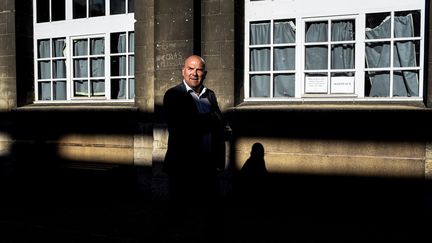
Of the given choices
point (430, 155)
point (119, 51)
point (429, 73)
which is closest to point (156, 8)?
point (119, 51)

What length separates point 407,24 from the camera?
6.02 m

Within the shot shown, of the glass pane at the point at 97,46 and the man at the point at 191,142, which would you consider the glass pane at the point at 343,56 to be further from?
the glass pane at the point at 97,46

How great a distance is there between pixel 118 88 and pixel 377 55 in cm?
448

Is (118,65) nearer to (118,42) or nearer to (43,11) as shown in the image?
(118,42)

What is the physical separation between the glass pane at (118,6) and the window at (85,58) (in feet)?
0.25

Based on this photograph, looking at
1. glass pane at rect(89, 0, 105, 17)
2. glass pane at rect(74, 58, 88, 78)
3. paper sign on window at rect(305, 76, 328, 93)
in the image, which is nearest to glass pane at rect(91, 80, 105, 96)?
glass pane at rect(74, 58, 88, 78)

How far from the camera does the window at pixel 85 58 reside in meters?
7.67

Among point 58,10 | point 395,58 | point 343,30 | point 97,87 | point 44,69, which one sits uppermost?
point 58,10

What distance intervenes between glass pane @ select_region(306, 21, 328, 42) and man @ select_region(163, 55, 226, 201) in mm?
2928

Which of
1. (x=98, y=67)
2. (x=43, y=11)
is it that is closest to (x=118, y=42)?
(x=98, y=67)

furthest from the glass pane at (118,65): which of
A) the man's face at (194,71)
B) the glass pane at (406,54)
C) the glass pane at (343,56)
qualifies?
the glass pane at (406,54)

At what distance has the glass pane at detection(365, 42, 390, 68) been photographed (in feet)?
20.2

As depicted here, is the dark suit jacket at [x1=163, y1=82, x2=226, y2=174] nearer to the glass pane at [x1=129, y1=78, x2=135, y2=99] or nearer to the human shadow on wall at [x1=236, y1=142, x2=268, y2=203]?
the human shadow on wall at [x1=236, y1=142, x2=268, y2=203]

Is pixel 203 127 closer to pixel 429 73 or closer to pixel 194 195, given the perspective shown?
pixel 194 195
